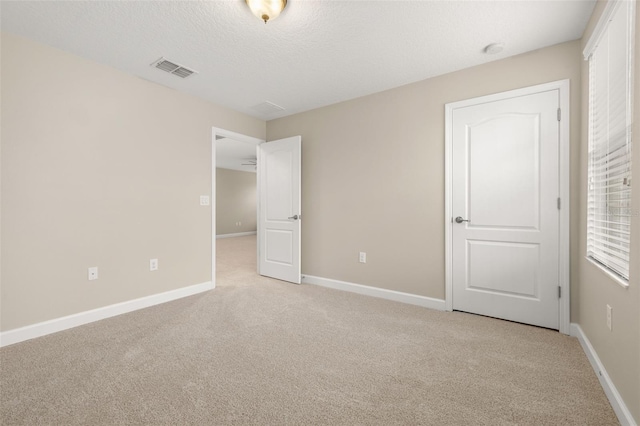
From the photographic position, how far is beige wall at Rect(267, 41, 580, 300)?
8.82ft

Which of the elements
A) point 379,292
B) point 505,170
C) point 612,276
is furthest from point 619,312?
point 379,292

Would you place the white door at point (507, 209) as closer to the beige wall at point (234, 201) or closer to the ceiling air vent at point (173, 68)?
the ceiling air vent at point (173, 68)

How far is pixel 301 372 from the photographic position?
1.85 m

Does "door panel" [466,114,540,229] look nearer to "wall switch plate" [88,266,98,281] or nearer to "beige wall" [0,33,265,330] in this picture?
"beige wall" [0,33,265,330]

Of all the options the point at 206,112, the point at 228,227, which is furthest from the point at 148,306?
the point at 228,227

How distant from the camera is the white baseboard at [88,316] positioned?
228 cm

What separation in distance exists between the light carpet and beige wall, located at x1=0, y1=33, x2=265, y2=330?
1.55 ft

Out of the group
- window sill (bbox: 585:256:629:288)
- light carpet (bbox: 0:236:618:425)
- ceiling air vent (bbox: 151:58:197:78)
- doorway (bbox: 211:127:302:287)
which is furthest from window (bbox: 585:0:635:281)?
ceiling air vent (bbox: 151:58:197:78)

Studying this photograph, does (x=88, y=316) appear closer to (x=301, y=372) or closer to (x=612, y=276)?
(x=301, y=372)

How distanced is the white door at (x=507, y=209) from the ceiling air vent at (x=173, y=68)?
9.07 ft

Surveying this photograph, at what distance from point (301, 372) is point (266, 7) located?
A: 7.85ft

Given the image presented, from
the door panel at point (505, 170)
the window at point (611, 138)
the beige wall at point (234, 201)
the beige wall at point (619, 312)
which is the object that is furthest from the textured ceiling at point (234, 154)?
the beige wall at point (619, 312)

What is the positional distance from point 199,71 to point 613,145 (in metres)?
3.38

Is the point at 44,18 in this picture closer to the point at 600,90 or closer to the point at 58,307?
the point at 58,307
